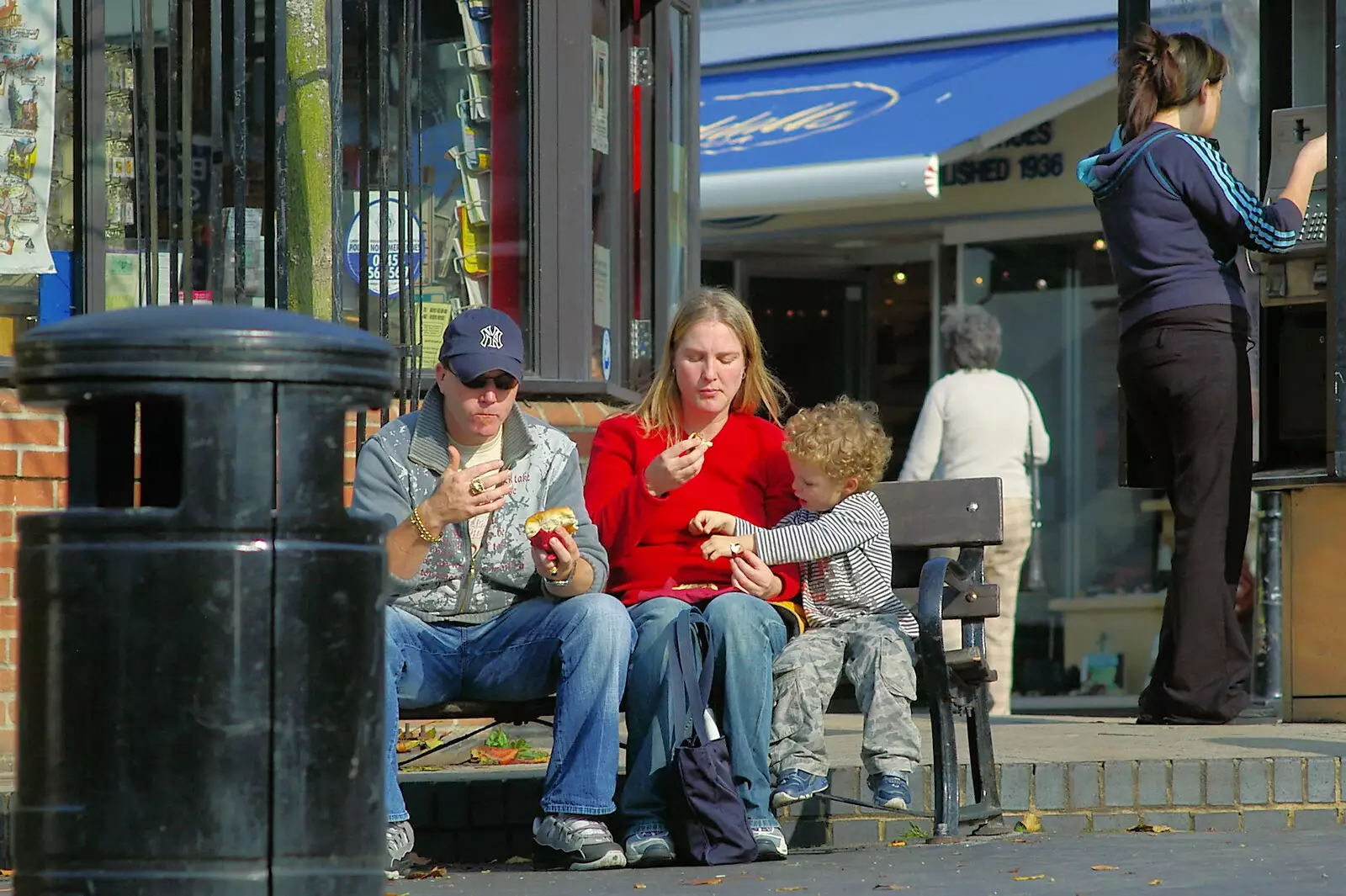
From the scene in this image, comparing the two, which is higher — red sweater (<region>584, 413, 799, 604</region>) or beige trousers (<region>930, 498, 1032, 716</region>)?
red sweater (<region>584, 413, 799, 604</region>)

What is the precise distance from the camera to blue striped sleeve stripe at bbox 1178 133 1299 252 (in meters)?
6.65

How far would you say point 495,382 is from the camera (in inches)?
211

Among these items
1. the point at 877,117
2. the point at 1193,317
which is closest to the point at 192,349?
the point at 1193,317

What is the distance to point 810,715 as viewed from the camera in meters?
5.43

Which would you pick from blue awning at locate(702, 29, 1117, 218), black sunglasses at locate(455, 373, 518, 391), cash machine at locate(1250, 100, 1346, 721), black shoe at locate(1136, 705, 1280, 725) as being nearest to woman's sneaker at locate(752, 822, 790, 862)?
black sunglasses at locate(455, 373, 518, 391)

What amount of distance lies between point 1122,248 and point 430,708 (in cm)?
285

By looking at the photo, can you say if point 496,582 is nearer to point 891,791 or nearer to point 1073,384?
point 891,791

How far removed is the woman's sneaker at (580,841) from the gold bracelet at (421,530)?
28.4 inches

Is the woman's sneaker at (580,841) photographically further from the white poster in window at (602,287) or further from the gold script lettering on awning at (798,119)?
the gold script lettering on awning at (798,119)

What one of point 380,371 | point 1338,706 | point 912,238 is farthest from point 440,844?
point 912,238

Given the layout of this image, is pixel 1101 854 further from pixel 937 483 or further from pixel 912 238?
pixel 912 238

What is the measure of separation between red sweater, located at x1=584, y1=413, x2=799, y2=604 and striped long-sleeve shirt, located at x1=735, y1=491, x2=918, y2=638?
0.07 m

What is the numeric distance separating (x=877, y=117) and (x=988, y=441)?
13.2 ft

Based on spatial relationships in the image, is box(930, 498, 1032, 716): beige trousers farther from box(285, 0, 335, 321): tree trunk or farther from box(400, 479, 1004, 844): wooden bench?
box(285, 0, 335, 321): tree trunk
